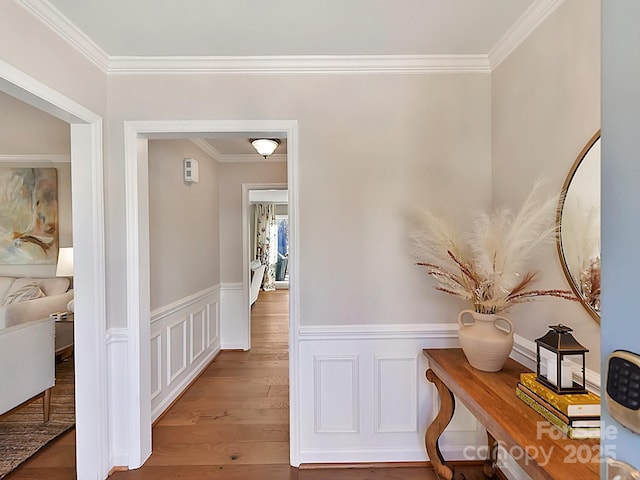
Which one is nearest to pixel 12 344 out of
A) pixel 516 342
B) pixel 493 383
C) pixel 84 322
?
pixel 84 322

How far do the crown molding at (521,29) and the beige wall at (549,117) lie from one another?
0.03 meters

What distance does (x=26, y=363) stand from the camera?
87.5 inches

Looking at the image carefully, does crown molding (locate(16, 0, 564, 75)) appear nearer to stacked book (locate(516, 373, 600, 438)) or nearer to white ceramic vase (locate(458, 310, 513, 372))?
white ceramic vase (locate(458, 310, 513, 372))

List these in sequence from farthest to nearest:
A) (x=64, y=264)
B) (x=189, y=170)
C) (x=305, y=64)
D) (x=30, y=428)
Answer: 1. (x=64, y=264)
2. (x=189, y=170)
3. (x=30, y=428)
4. (x=305, y=64)

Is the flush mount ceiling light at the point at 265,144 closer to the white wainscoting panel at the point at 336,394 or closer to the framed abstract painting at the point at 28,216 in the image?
the white wainscoting panel at the point at 336,394

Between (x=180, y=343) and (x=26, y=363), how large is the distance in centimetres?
103

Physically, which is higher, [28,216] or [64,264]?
[28,216]

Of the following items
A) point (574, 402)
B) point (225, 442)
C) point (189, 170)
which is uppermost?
point (189, 170)

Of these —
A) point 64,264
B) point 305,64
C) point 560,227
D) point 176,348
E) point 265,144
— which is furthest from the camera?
point 64,264

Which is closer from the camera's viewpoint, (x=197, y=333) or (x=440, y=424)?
(x=440, y=424)

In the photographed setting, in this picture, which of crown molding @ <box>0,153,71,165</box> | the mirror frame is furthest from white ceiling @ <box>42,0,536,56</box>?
crown molding @ <box>0,153,71,165</box>

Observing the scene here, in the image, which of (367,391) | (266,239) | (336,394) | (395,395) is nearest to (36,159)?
(336,394)

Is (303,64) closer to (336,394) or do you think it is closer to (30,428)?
(336,394)

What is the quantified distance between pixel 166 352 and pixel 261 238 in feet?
20.5
